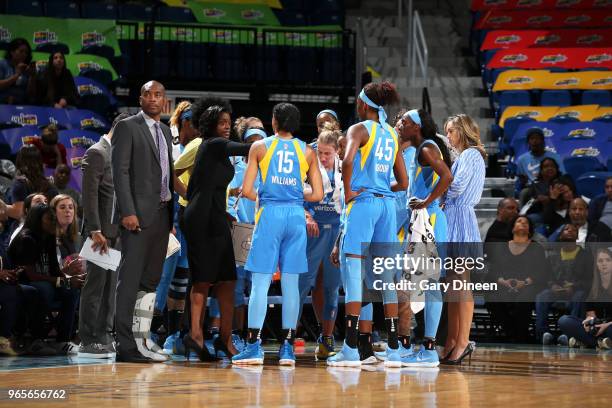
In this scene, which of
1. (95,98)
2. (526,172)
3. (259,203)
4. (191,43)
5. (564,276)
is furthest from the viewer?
(191,43)

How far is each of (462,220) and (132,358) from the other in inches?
99.0

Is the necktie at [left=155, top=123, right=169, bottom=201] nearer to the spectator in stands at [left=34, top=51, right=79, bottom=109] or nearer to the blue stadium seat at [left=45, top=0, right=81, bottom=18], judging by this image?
the spectator in stands at [left=34, top=51, right=79, bottom=109]

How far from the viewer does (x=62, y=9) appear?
16156 mm

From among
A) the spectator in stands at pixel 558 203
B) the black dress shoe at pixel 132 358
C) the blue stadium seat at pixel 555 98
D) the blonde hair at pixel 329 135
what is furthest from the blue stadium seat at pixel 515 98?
the black dress shoe at pixel 132 358

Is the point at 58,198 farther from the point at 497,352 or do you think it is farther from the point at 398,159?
the point at 497,352

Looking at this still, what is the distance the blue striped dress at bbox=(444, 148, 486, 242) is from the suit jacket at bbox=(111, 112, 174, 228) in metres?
2.10

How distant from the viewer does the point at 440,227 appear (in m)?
7.53

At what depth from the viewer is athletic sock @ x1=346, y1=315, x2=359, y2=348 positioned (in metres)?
6.98

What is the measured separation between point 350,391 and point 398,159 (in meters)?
2.27

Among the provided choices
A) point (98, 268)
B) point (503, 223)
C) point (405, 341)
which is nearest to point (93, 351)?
point (98, 268)

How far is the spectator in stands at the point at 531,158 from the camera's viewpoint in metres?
12.6

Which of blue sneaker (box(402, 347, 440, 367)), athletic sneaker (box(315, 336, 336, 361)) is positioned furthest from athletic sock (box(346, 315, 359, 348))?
athletic sneaker (box(315, 336, 336, 361))

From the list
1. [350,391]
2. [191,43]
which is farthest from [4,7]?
[350,391]

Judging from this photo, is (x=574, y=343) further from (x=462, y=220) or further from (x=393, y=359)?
(x=393, y=359)
